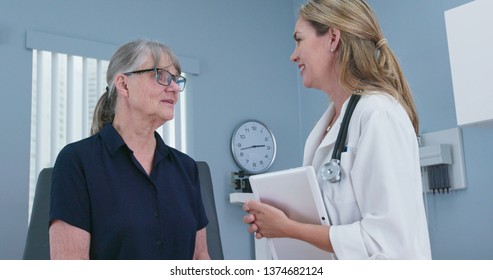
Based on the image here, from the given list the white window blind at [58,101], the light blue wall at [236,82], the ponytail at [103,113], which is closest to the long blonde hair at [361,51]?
the ponytail at [103,113]

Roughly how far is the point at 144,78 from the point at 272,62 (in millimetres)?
2334

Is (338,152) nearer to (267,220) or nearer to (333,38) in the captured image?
(267,220)

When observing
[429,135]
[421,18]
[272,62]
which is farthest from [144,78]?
[272,62]

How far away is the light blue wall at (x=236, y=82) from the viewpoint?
274 cm

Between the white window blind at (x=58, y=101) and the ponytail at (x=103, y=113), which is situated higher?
the white window blind at (x=58, y=101)

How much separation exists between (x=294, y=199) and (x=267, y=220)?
9cm

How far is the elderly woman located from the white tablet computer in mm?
314

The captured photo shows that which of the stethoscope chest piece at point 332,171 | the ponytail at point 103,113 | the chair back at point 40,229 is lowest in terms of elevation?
the chair back at point 40,229

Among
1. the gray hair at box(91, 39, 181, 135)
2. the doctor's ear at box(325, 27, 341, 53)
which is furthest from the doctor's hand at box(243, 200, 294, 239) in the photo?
the gray hair at box(91, 39, 181, 135)

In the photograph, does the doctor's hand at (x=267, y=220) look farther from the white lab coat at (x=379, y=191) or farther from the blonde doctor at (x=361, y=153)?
the white lab coat at (x=379, y=191)

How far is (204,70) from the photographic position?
3.57 meters

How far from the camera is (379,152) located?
124 cm

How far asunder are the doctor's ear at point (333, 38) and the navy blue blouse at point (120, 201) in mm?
618

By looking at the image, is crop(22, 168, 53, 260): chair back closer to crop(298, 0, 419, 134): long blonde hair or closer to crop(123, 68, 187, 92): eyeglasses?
crop(123, 68, 187, 92): eyeglasses
